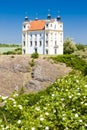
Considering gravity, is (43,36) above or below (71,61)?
above

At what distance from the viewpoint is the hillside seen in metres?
48.9

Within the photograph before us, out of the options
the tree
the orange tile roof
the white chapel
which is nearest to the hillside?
the white chapel

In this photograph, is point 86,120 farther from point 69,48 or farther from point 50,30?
point 69,48

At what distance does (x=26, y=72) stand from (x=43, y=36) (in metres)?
10.9

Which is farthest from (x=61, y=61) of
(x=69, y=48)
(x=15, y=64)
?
(x=69, y=48)

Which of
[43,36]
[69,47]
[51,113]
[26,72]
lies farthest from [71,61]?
[51,113]

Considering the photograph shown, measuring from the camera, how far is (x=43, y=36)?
6200cm

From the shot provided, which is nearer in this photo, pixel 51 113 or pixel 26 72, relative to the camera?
pixel 51 113

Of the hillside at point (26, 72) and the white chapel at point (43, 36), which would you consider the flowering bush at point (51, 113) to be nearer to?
the hillside at point (26, 72)

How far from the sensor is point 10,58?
2173 inches

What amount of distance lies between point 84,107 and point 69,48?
6291cm

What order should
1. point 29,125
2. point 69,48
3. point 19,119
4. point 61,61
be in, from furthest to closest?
point 69,48, point 61,61, point 19,119, point 29,125

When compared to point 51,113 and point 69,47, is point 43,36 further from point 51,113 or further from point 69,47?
point 51,113

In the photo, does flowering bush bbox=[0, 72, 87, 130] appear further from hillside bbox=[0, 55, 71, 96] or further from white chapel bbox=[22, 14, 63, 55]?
white chapel bbox=[22, 14, 63, 55]
